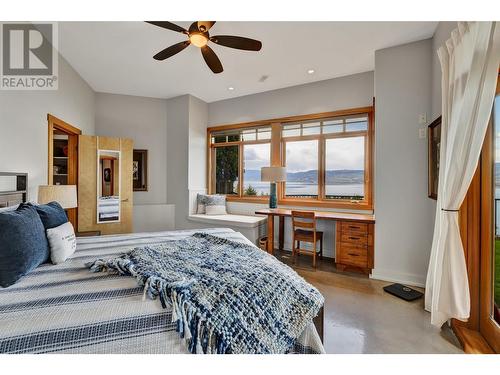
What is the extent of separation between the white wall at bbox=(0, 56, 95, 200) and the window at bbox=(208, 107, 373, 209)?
2384mm

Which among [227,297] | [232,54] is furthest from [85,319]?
[232,54]

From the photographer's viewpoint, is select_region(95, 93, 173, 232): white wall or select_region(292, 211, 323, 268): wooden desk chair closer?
select_region(292, 211, 323, 268): wooden desk chair

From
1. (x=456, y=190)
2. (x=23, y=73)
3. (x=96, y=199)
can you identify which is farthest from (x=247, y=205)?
(x=23, y=73)

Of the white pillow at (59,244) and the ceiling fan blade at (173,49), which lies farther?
the ceiling fan blade at (173,49)

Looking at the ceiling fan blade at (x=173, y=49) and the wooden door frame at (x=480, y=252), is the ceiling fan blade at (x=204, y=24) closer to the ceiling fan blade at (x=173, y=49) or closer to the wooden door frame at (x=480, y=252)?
the ceiling fan blade at (x=173, y=49)

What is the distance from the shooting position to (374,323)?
1915 millimetres

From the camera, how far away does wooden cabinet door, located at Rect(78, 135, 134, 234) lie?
3.62 metres

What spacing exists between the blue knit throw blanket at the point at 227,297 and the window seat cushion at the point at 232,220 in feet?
7.42

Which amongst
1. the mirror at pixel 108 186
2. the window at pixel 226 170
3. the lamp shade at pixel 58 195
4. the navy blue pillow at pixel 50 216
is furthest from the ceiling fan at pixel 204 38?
the window at pixel 226 170

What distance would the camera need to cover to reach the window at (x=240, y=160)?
4.40 meters

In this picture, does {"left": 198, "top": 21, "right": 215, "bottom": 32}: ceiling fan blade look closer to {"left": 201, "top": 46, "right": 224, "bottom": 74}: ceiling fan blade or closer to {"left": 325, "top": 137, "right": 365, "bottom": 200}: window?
{"left": 201, "top": 46, "right": 224, "bottom": 74}: ceiling fan blade

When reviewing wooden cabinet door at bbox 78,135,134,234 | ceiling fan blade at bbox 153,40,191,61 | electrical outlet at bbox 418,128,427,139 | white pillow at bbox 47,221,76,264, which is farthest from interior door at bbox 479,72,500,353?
wooden cabinet door at bbox 78,135,134,234
